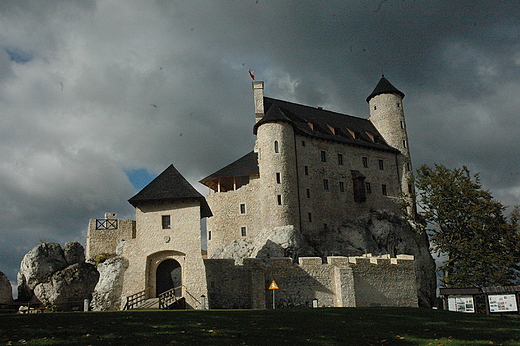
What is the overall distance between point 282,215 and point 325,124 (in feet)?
51.4

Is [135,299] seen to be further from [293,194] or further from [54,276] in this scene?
[293,194]

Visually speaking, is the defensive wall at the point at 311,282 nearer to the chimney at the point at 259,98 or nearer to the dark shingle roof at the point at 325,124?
the dark shingle roof at the point at 325,124

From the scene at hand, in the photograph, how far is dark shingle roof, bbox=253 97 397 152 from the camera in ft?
168

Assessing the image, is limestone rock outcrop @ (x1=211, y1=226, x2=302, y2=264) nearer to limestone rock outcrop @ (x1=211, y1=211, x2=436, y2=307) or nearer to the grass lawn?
limestone rock outcrop @ (x1=211, y1=211, x2=436, y2=307)

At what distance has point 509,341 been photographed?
46.4 feet

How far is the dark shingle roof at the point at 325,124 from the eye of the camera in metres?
51.3

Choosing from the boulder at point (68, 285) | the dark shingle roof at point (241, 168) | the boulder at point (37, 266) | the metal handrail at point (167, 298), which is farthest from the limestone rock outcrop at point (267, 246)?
the boulder at point (37, 266)

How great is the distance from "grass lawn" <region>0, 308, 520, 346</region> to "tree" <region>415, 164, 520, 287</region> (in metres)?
22.1

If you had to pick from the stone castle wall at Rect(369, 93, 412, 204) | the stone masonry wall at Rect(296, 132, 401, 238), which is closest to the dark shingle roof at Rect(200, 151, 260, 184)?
the stone masonry wall at Rect(296, 132, 401, 238)

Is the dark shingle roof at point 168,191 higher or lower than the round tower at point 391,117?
lower

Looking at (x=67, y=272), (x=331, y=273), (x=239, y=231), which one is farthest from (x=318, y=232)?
(x=67, y=272)

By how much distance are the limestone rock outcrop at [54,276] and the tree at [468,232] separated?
A: 28.4 m

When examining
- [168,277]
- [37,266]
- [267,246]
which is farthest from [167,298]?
[267,246]

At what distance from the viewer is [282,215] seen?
46.2 meters
